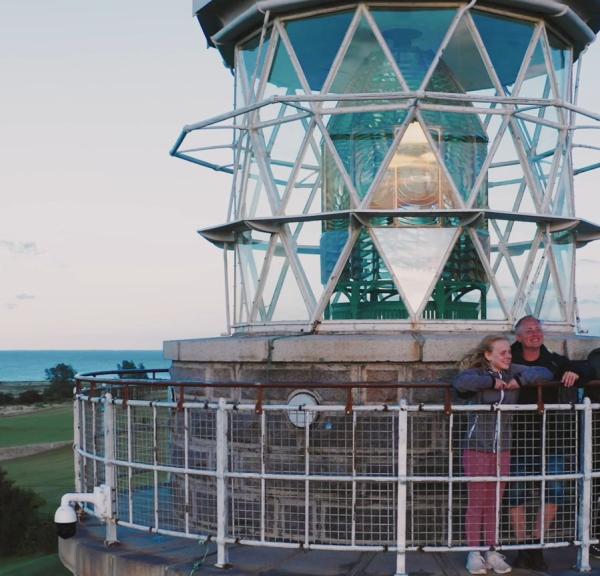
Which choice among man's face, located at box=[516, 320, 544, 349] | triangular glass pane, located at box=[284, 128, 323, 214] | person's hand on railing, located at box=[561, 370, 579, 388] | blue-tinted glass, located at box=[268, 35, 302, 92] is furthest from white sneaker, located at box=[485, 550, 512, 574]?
blue-tinted glass, located at box=[268, 35, 302, 92]

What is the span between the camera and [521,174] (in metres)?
9.17

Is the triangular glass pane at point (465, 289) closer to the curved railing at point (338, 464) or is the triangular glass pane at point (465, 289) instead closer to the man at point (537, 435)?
the curved railing at point (338, 464)

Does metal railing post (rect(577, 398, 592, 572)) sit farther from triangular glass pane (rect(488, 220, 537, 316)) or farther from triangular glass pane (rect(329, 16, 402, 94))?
triangular glass pane (rect(329, 16, 402, 94))

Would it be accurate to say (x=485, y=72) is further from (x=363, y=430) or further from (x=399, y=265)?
(x=363, y=430)

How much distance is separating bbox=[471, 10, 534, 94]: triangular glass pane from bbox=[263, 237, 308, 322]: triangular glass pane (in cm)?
301

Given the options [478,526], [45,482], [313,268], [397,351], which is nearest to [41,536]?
[45,482]

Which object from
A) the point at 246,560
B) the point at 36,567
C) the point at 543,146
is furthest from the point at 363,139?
the point at 36,567

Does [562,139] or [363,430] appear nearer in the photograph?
[363,430]

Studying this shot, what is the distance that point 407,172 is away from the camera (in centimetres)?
867

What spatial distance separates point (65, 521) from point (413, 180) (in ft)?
15.0

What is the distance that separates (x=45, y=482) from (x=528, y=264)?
16.5 m

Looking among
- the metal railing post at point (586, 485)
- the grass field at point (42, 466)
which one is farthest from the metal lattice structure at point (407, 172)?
the grass field at point (42, 466)

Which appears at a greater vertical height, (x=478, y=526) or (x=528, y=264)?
(x=528, y=264)

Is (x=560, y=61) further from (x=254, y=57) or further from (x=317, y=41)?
(x=254, y=57)
